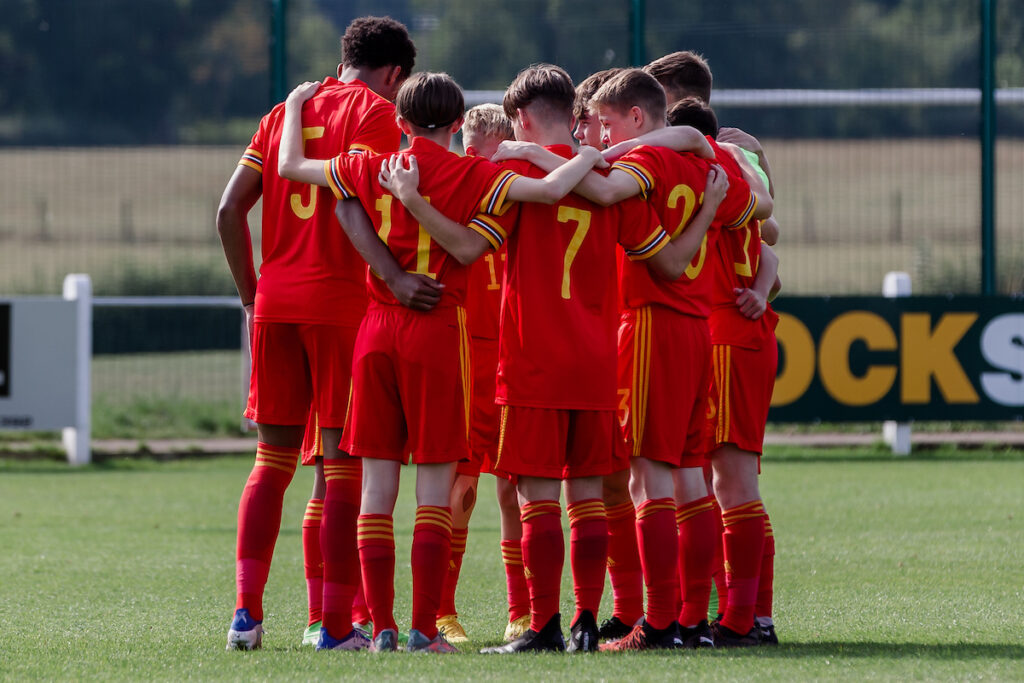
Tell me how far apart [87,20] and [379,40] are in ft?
32.5

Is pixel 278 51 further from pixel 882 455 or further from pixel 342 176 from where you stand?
pixel 342 176

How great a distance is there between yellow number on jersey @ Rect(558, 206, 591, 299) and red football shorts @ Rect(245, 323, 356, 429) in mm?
734

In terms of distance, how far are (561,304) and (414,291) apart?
1.45ft

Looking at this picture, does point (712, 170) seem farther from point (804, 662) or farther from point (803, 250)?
point (803, 250)

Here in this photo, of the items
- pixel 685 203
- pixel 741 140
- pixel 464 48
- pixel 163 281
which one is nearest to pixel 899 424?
pixel 464 48

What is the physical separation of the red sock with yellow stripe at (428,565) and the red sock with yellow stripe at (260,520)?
53 cm

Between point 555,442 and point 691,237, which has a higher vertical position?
point 691,237

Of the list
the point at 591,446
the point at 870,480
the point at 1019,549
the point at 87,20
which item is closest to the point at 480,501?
the point at 870,480

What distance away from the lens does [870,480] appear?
953cm

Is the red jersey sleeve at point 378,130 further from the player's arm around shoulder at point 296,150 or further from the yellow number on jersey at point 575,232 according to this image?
the yellow number on jersey at point 575,232

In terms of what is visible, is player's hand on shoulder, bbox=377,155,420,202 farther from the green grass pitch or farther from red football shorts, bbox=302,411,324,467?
the green grass pitch

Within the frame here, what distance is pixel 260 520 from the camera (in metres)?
4.39

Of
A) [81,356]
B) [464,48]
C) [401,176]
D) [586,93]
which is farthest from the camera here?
[464,48]

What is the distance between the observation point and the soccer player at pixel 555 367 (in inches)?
162
